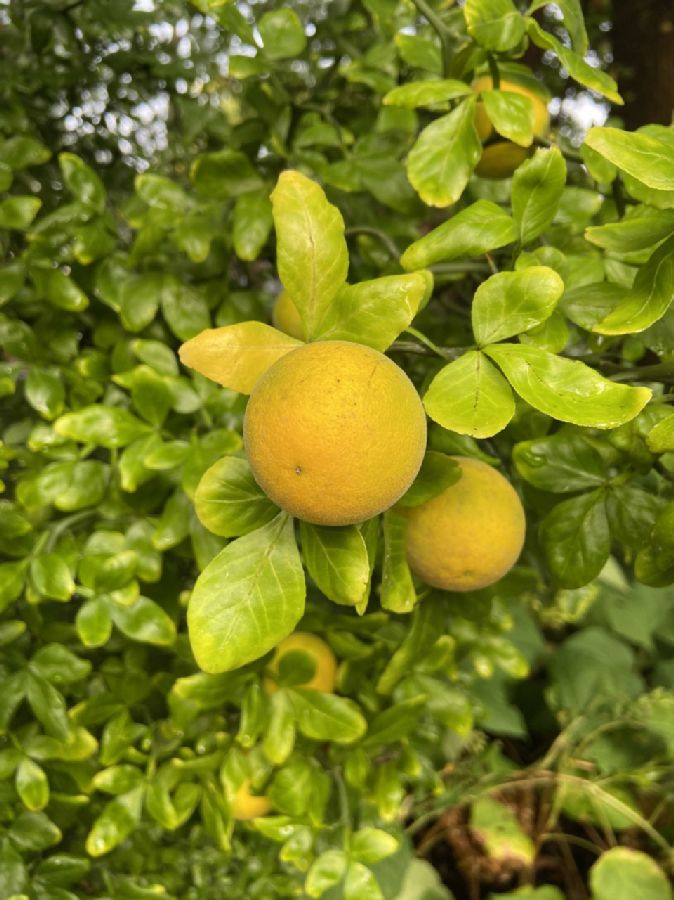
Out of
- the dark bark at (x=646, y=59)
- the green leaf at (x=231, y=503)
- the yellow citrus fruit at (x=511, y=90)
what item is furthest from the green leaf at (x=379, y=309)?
the dark bark at (x=646, y=59)

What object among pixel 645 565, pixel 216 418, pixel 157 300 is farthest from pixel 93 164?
pixel 645 565

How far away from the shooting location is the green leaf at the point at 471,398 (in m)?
0.42

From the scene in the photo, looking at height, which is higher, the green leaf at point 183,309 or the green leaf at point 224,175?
the green leaf at point 224,175

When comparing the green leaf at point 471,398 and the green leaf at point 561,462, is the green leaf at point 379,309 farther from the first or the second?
the green leaf at point 561,462

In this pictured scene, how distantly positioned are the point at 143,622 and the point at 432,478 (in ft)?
1.03

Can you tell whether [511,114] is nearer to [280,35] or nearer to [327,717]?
[280,35]

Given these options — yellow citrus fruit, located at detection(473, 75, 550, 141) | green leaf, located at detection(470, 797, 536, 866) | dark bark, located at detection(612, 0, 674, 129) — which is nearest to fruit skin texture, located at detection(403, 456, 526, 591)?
yellow citrus fruit, located at detection(473, 75, 550, 141)

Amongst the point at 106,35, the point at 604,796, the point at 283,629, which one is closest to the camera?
the point at 283,629

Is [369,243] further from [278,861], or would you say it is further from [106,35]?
[278,861]

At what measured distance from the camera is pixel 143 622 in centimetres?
67

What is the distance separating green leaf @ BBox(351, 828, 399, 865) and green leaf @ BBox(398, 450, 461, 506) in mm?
390

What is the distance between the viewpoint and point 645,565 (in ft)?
1.64

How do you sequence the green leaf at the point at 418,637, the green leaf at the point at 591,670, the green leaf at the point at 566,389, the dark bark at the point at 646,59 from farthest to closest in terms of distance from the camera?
the green leaf at the point at 591,670 < the dark bark at the point at 646,59 < the green leaf at the point at 418,637 < the green leaf at the point at 566,389

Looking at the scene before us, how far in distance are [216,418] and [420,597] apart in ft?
0.89
